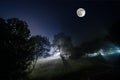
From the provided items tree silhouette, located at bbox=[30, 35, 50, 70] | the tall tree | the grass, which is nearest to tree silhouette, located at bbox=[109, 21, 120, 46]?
the grass

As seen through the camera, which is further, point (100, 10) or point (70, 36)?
point (100, 10)

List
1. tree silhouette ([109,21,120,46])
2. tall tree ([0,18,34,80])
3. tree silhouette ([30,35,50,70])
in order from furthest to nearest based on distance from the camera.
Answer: tree silhouette ([109,21,120,46]) < tree silhouette ([30,35,50,70]) < tall tree ([0,18,34,80])

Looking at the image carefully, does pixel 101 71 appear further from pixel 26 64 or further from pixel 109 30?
pixel 26 64

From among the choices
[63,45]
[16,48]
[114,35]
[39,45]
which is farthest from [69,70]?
[114,35]

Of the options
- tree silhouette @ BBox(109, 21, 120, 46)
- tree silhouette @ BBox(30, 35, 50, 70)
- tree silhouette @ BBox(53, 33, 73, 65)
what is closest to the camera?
tree silhouette @ BBox(30, 35, 50, 70)

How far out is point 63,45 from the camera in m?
10.3

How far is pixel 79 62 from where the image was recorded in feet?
33.1

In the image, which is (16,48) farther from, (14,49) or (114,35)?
(114,35)

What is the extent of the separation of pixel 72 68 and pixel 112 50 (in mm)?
3812

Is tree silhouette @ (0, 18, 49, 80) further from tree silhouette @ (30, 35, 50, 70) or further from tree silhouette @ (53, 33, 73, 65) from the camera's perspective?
tree silhouette @ (53, 33, 73, 65)

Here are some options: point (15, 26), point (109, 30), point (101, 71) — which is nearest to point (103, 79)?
point (101, 71)

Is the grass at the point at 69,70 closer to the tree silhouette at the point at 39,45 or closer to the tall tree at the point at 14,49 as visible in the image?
the tree silhouette at the point at 39,45

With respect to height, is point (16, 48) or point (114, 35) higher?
point (16, 48)

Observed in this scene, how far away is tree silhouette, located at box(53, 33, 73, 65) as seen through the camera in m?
10.1
